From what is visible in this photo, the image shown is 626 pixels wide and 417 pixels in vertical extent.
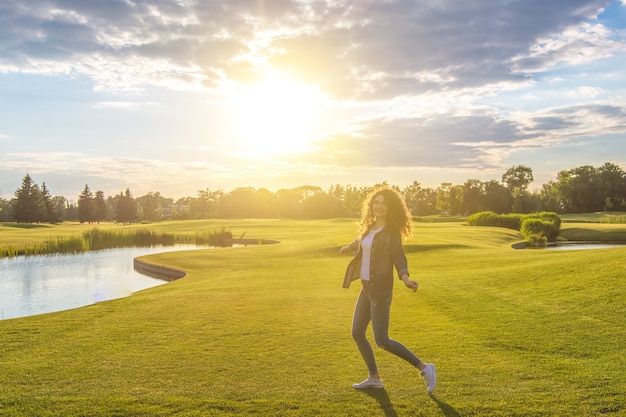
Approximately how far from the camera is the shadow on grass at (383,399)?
5.78 meters

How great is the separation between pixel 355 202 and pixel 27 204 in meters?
68.1

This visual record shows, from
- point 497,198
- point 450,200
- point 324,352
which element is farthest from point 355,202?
point 324,352

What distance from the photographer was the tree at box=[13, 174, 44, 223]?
81312mm

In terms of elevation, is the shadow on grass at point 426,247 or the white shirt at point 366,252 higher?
the white shirt at point 366,252

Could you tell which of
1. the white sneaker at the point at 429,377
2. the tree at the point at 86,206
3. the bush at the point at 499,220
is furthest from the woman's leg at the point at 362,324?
the tree at the point at 86,206

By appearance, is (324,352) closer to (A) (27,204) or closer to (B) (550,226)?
(B) (550,226)

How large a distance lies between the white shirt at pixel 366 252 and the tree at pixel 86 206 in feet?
326

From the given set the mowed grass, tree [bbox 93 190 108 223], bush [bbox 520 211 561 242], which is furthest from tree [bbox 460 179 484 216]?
the mowed grass

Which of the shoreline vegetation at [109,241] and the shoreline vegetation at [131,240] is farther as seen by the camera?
the shoreline vegetation at [131,240]

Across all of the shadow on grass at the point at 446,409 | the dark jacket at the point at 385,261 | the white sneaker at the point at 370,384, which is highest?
the dark jacket at the point at 385,261

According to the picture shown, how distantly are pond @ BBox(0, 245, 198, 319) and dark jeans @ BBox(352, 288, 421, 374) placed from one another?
1438cm

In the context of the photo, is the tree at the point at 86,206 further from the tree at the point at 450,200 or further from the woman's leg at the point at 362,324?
the woman's leg at the point at 362,324

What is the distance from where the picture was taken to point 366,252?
645cm

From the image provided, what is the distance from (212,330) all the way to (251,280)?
8759 millimetres
